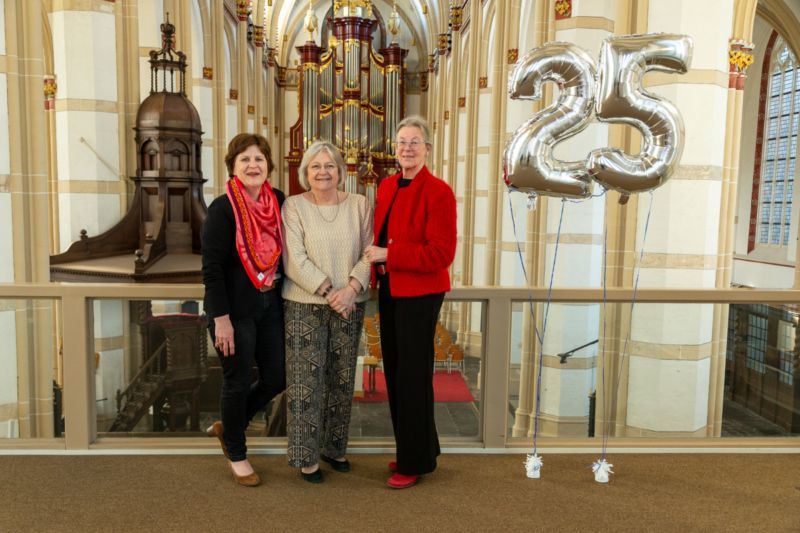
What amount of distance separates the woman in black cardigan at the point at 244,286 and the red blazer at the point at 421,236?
0.55 meters

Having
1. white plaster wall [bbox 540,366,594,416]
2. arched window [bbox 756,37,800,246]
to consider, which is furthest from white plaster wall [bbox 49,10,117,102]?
arched window [bbox 756,37,800,246]

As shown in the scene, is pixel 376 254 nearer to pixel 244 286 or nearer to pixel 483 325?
pixel 244 286

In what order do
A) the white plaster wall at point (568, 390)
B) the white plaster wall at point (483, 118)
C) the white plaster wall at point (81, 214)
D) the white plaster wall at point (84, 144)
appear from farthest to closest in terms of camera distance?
the white plaster wall at point (483, 118) → the white plaster wall at point (81, 214) → the white plaster wall at point (84, 144) → the white plaster wall at point (568, 390)

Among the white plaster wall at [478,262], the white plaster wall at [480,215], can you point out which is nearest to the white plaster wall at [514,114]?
the white plaster wall at [480,215]

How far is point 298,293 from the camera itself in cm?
318

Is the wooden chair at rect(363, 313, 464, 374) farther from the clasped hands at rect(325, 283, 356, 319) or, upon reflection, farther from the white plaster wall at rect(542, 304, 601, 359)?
the white plaster wall at rect(542, 304, 601, 359)

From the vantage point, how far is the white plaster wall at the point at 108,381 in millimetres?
3676

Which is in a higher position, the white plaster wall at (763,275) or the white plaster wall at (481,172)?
the white plaster wall at (481,172)

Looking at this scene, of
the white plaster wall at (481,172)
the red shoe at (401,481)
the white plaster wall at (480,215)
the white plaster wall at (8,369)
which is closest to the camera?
the red shoe at (401,481)

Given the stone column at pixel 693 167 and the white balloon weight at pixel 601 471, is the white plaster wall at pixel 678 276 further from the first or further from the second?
the white balloon weight at pixel 601 471

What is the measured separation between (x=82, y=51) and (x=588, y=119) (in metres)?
6.91

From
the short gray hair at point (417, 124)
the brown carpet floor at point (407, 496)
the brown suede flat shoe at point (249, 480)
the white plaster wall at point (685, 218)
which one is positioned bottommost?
the brown carpet floor at point (407, 496)

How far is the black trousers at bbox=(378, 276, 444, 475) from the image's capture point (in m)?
3.17

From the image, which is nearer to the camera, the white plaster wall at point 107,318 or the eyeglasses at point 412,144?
the eyeglasses at point 412,144
